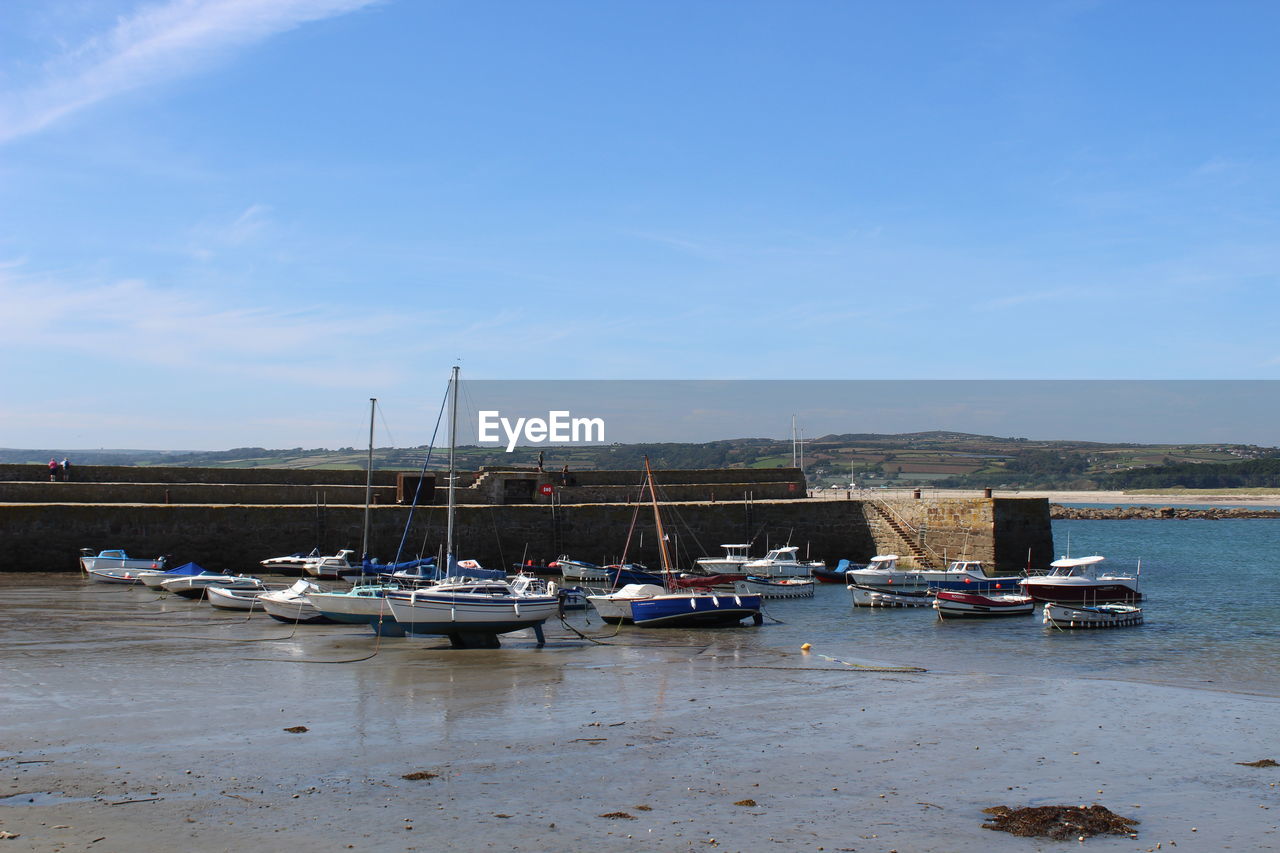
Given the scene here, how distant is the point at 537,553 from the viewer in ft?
134

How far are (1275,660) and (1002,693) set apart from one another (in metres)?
8.20

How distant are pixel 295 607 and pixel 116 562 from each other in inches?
473

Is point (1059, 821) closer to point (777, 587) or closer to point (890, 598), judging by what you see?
point (890, 598)

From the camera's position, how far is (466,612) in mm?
22297

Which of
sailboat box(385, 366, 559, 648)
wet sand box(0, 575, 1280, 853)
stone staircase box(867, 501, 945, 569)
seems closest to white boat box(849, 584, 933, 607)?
stone staircase box(867, 501, 945, 569)

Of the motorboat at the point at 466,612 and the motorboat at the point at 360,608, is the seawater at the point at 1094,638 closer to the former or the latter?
the motorboat at the point at 466,612

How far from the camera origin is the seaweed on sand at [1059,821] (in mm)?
10039

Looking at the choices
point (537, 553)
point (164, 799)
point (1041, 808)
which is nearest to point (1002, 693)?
point (1041, 808)

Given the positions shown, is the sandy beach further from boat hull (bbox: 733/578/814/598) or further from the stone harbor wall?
boat hull (bbox: 733/578/814/598)

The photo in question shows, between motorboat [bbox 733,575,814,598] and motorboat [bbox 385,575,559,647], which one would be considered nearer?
motorboat [bbox 385,575,559,647]

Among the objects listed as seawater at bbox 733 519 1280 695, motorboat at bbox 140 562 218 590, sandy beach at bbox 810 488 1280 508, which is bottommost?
sandy beach at bbox 810 488 1280 508

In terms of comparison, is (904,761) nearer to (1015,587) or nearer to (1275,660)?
(1275,660)

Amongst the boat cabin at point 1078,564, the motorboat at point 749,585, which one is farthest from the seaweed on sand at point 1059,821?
the boat cabin at point 1078,564

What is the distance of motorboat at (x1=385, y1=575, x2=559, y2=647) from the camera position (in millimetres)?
22156
